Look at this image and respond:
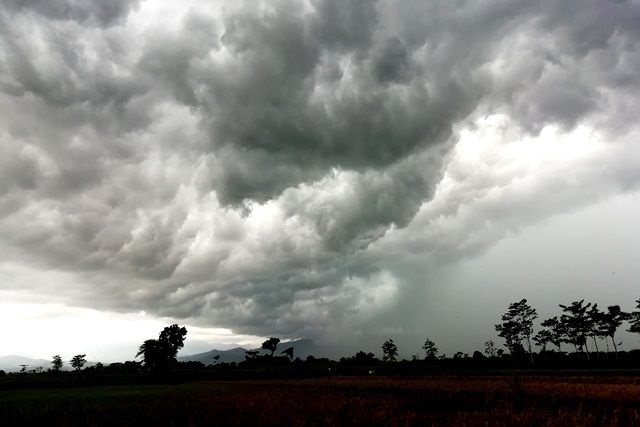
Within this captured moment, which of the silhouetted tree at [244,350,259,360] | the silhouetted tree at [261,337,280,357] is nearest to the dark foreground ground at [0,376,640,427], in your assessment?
the silhouetted tree at [261,337,280,357]

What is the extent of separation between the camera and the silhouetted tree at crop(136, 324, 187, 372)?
10775 centimetres

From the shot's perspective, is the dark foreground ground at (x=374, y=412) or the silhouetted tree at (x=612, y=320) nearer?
the dark foreground ground at (x=374, y=412)

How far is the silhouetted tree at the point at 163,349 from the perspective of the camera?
10775 centimetres

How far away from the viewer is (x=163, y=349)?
11356 cm

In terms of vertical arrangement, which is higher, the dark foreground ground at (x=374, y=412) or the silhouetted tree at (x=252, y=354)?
the silhouetted tree at (x=252, y=354)

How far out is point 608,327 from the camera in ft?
358

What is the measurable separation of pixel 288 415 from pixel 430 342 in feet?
574

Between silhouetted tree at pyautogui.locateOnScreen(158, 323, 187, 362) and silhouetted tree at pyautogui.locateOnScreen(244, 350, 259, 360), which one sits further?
silhouetted tree at pyautogui.locateOnScreen(244, 350, 259, 360)

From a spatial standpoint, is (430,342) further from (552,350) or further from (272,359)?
(272,359)

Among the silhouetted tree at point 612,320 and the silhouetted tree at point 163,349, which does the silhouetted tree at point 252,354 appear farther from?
the silhouetted tree at point 612,320

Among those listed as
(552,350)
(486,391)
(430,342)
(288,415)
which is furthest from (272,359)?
(288,415)

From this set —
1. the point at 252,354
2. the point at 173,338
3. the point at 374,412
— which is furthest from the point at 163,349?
the point at 374,412

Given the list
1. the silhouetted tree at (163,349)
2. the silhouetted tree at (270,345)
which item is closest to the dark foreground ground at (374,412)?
the silhouetted tree at (163,349)

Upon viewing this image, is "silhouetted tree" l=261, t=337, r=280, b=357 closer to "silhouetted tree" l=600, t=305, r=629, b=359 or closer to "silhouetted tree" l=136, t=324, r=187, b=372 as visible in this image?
"silhouetted tree" l=136, t=324, r=187, b=372
